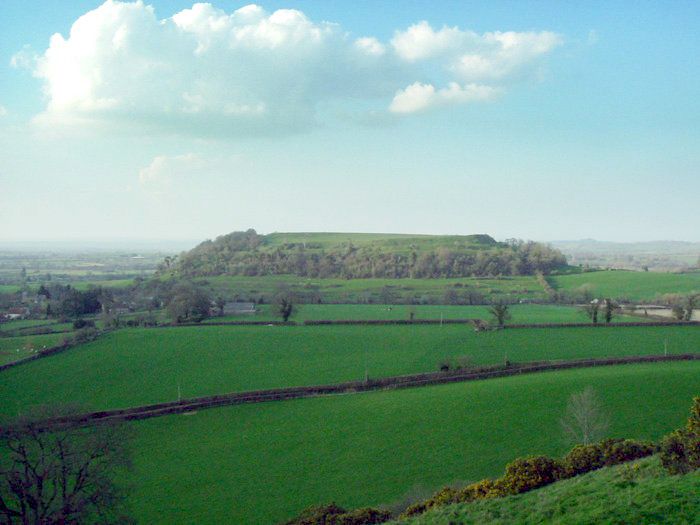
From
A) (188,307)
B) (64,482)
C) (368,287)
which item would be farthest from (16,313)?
(64,482)

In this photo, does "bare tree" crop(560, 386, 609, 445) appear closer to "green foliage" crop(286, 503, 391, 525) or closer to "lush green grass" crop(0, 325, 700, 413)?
"green foliage" crop(286, 503, 391, 525)

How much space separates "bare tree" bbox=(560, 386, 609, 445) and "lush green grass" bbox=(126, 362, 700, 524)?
2.42ft

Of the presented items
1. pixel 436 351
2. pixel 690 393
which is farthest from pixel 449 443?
pixel 436 351

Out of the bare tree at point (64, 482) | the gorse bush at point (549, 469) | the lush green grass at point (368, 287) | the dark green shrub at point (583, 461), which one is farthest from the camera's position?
the lush green grass at point (368, 287)

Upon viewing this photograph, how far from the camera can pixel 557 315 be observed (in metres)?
65.0

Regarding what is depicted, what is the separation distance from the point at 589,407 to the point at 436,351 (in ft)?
71.3

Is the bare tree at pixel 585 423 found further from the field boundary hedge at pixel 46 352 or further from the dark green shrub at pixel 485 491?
the field boundary hedge at pixel 46 352

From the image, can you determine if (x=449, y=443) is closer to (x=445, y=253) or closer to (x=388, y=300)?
(x=388, y=300)

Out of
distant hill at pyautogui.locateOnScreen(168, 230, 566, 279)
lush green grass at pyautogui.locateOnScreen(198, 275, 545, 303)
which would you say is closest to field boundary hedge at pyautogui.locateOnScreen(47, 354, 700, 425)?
lush green grass at pyautogui.locateOnScreen(198, 275, 545, 303)

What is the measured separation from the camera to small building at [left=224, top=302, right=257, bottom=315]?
7114cm

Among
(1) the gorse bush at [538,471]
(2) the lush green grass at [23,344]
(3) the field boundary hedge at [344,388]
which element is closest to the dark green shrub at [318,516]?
(1) the gorse bush at [538,471]

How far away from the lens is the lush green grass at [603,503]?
10492 mm

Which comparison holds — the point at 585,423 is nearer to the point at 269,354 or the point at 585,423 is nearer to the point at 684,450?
the point at 684,450

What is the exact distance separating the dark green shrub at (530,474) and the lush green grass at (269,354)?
2374 centimetres
